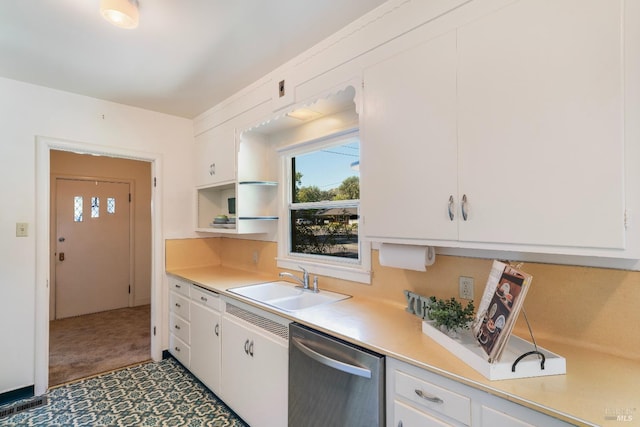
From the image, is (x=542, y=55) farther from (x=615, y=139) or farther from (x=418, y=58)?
(x=418, y=58)

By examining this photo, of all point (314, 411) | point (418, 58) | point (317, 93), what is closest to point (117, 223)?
point (317, 93)

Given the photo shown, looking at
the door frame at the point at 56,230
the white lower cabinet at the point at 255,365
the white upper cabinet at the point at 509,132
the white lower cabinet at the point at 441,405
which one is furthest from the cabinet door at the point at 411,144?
the door frame at the point at 56,230

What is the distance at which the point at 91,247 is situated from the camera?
15.0ft

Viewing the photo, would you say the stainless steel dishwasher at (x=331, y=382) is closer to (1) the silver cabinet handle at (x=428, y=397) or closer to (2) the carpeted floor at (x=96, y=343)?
(1) the silver cabinet handle at (x=428, y=397)

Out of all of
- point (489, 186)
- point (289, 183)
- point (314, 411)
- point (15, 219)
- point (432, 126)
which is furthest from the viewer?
point (289, 183)

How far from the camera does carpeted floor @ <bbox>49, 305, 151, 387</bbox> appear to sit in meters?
2.95

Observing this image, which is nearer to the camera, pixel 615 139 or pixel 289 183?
pixel 615 139

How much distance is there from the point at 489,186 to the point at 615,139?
0.39m

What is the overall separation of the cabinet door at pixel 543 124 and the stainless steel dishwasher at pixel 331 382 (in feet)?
2.32

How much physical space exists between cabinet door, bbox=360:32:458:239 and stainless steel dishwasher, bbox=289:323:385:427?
607mm

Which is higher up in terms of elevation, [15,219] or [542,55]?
[542,55]

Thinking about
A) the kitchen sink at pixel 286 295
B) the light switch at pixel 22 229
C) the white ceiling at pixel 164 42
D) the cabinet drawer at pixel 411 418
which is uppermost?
the white ceiling at pixel 164 42

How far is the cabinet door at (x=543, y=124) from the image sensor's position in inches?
38.9

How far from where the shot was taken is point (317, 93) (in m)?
2.03
